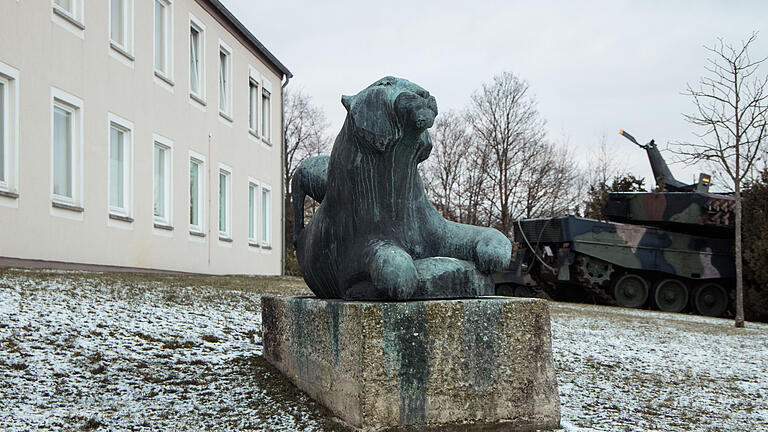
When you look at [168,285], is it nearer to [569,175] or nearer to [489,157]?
[489,157]

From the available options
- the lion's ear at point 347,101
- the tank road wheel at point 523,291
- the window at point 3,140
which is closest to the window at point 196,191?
the window at point 3,140

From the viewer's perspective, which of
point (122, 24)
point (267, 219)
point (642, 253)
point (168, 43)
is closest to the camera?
point (122, 24)

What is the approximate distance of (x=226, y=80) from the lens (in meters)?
18.8

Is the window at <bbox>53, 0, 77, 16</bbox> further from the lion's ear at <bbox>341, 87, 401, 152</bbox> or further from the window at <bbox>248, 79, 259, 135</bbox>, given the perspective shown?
the lion's ear at <bbox>341, 87, 401, 152</bbox>

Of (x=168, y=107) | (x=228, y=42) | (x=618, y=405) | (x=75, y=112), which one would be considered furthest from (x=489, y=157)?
(x=618, y=405)

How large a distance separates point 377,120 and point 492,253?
30.3 inches

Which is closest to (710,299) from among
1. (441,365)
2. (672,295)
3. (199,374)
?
Result: (672,295)

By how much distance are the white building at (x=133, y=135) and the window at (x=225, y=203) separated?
0.03m

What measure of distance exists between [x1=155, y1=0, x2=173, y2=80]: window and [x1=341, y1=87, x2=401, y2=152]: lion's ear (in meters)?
12.7

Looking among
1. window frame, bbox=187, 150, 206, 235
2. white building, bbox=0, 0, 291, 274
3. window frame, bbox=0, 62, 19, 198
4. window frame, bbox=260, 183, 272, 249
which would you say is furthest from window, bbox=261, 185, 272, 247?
window frame, bbox=0, 62, 19, 198

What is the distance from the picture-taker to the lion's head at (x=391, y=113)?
3.19 meters

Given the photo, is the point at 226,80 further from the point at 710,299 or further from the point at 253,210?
the point at 710,299

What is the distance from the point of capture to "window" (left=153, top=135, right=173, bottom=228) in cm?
1493

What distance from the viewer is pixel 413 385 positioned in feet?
10.2
